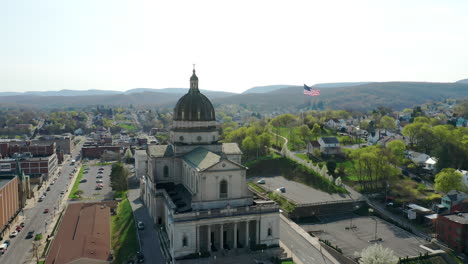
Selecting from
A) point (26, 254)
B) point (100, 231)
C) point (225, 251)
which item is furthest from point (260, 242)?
point (26, 254)

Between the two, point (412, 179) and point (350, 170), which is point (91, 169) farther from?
point (412, 179)

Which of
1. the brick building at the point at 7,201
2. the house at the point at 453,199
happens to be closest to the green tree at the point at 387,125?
the house at the point at 453,199

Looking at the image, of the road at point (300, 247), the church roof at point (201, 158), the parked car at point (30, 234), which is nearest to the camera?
the road at point (300, 247)

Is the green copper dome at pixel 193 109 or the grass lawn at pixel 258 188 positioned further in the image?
the grass lawn at pixel 258 188

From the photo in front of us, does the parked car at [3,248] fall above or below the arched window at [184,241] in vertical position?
below

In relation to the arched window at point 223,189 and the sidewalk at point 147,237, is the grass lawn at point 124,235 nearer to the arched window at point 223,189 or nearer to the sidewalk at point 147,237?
the sidewalk at point 147,237
